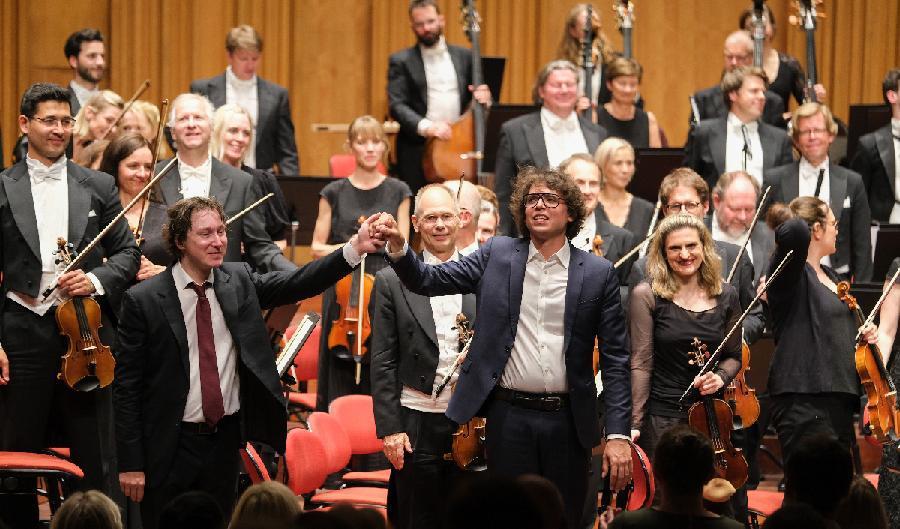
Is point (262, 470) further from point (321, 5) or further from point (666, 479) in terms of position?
point (321, 5)

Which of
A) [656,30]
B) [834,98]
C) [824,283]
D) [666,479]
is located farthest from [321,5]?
[666,479]

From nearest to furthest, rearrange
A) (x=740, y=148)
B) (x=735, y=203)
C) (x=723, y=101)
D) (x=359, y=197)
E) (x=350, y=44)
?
(x=735, y=203), (x=359, y=197), (x=740, y=148), (x=723, y=101), (x=350, y=44)

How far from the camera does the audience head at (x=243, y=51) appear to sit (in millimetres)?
7691

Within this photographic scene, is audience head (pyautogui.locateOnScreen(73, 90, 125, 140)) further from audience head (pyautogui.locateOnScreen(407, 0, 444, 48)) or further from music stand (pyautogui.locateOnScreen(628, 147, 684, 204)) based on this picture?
music stand (pyautogui.locateOnScreen(628, 147, 684, 204))

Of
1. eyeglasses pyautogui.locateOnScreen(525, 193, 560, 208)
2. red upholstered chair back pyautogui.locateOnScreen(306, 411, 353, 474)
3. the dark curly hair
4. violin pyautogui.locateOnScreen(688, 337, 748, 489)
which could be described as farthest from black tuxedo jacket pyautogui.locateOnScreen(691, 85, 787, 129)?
eyeglasses pyautogui.locateOnScreen(525, 193, 560, 208)

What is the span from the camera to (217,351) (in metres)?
4.15

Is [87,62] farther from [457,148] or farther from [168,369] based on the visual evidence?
[168,369]

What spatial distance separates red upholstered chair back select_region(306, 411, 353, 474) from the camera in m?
4.95

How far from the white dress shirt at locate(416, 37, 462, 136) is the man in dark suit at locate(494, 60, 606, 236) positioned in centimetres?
128

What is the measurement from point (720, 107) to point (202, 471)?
4721mm

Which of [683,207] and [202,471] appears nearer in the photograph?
[202,471]

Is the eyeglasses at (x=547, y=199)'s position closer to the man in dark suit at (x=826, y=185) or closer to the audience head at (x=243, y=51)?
the man in dark suit at (x=826, y=185)

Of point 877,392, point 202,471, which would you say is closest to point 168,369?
point 202,471

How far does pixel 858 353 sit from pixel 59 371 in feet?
9.02
